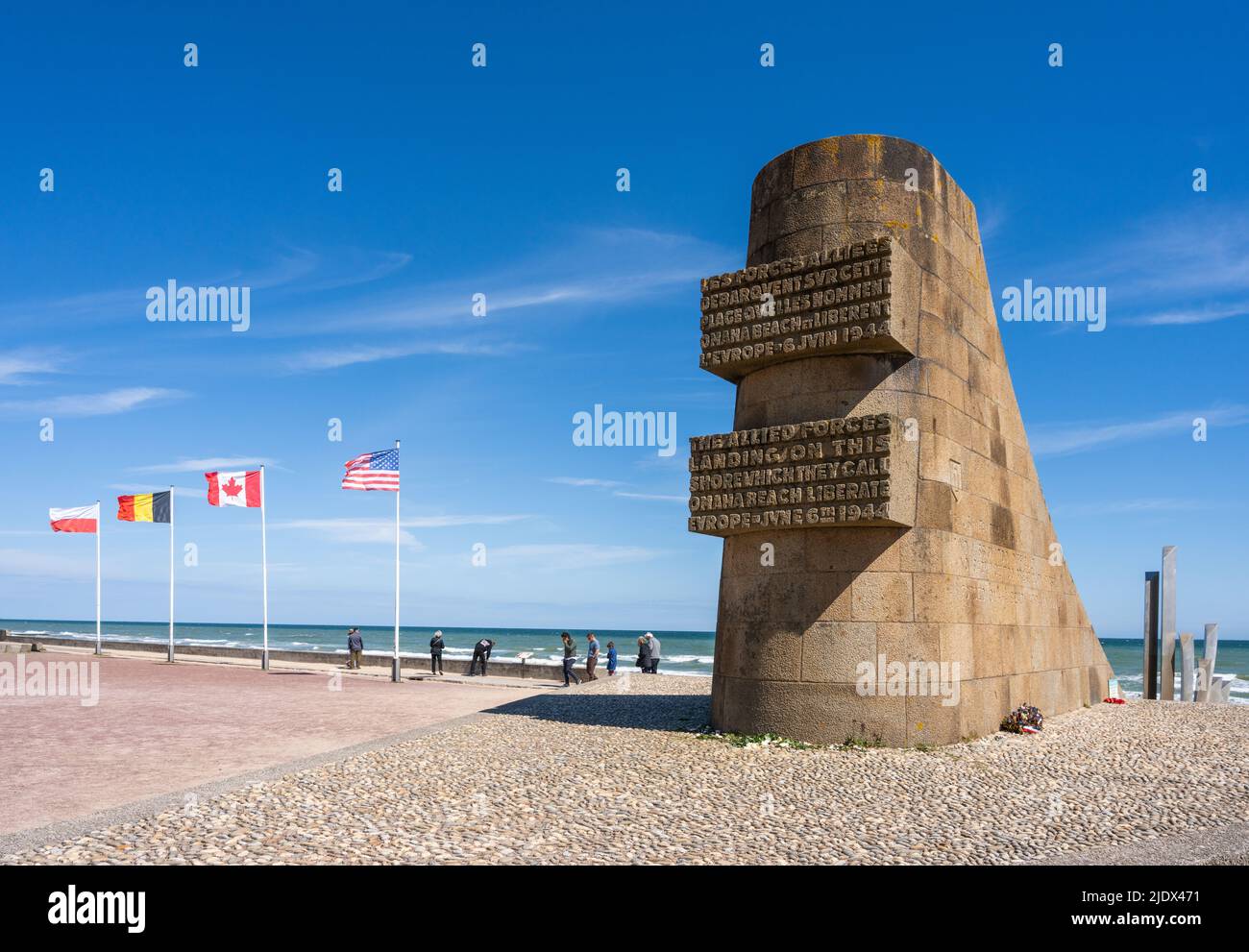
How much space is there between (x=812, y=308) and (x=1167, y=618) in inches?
626

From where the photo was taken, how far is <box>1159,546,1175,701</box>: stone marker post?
75.2 ft

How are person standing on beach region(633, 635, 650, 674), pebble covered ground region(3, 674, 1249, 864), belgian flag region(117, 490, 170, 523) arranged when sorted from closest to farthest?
pebble covered ground region(3, 674, 1249, 864) < person standing on beach region(633, 635, 650, 674) < belgian flag region(117, 490, 170, 523)

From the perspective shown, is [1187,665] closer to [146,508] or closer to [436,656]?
[436,656]

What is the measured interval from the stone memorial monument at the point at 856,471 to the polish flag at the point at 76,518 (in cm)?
3203

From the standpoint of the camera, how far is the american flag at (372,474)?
84.8ft

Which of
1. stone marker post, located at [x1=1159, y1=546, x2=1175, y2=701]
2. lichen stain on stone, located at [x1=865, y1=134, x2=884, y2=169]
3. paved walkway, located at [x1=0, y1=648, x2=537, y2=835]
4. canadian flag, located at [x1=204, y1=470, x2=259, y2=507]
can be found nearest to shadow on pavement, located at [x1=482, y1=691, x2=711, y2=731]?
paved walkway, located at [x1=0, y1=648, x2=537, y2=835]

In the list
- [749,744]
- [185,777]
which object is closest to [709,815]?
[749,744]

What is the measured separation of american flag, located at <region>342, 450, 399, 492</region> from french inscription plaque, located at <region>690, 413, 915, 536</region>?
1436 cm

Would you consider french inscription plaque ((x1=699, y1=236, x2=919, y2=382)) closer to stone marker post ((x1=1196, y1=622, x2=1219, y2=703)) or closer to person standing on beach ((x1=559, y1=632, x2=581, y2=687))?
person standing on beach ((x1=559, y1=632, x2=581, y2=687))

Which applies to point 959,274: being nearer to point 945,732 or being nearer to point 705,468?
point 705,468

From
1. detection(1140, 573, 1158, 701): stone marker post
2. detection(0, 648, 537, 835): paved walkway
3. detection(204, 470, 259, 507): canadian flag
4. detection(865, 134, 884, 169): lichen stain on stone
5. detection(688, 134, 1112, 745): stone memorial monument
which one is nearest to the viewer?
detection(0, 648, 537, 835): paved walkway

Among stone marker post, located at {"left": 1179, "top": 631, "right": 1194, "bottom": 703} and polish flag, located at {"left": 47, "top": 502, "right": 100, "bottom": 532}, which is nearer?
stone marker post, located at {"left": 1179, "top": 631, "right": 1194, "bottom": 703}

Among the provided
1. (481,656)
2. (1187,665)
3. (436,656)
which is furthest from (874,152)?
(436,656)

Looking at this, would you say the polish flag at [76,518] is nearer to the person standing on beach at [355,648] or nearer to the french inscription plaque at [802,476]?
the person standing on beach at [355,648]
